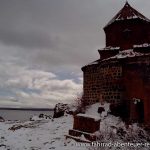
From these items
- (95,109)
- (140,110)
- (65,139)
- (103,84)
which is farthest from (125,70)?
(65,139)

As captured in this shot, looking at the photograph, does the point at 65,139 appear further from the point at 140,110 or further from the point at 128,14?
the point at 128,14

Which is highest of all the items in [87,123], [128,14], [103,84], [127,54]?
[128,14]

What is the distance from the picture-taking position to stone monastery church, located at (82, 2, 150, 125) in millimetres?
19406

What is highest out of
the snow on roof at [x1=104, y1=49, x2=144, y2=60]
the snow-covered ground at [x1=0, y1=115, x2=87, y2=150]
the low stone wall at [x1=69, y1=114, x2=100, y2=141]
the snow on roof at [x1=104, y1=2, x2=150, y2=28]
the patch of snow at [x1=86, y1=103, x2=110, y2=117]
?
the snow on roof at [x1=104, y1=2, x2=150, y2=28]

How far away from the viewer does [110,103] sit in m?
21.4

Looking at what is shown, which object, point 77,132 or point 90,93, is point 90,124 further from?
point 90,93

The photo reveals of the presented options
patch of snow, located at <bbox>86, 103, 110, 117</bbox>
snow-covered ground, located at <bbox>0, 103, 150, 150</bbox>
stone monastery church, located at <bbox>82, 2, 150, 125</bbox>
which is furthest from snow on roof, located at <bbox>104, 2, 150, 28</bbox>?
snow-covered ground, located at <bbox>0, 103, 150, 150</bbox>

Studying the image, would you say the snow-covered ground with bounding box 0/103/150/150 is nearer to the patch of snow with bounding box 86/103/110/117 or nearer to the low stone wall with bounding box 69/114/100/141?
the low stone wall with bounding box 69/114/100/141

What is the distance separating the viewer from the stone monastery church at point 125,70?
19.4 meters

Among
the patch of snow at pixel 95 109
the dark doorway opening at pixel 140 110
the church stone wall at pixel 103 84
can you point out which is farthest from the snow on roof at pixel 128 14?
the dark doorway opening at pixel 140 110

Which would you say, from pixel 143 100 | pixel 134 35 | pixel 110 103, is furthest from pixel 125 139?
pixel 134 35

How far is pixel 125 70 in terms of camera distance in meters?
21.1

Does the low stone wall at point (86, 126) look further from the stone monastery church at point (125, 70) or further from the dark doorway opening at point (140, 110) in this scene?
the dark doorway opening at point (140, 110)

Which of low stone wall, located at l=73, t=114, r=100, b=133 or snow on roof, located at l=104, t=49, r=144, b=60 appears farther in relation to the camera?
snow on roof, located at l=104, t=49, r=144, b=60
